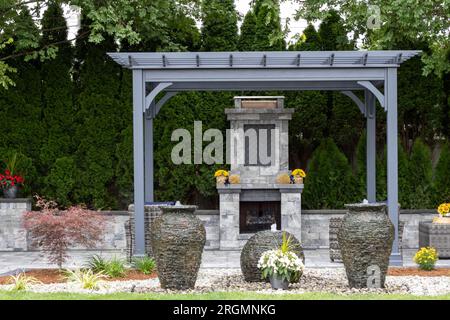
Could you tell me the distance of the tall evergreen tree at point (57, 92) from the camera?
50.8 ft

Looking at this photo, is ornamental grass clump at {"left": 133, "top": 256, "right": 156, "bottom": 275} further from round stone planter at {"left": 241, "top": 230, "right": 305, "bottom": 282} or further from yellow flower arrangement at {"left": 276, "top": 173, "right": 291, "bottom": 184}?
yellow flower arrangement at {"left": 276, "top": 173, "right": 291, "bottom": 184}

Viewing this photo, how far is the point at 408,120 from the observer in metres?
15.6

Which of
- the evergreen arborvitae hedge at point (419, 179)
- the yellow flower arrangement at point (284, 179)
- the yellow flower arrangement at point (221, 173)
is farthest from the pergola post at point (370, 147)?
the yellow flower arrangement at point (221, 173)

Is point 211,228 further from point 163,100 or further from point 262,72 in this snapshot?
point 262,72

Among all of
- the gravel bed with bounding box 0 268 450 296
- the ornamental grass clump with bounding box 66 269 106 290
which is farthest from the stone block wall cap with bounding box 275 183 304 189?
the ornamental grass clump with bounding box 66 269 106 290

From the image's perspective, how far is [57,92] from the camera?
15.6m

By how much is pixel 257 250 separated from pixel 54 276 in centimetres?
298

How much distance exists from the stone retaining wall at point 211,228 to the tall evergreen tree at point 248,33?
3.45 metres

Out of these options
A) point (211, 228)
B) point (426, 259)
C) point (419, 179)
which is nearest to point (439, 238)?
point (426, 259)

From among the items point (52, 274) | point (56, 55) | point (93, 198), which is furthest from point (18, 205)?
point (52, 274)

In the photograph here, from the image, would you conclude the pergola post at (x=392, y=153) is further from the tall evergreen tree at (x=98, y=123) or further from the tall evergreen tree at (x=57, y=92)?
the tall evergreen tree at (x=57, y=92)

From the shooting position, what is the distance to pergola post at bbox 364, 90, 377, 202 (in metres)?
13.8
